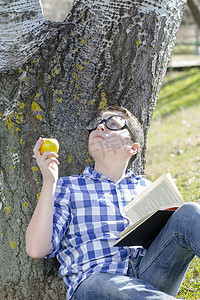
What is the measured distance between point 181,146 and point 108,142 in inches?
165

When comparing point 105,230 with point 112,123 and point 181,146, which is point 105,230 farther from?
point 181,146

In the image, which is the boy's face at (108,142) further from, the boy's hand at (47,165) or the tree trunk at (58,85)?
the boy's hand at (47,165)

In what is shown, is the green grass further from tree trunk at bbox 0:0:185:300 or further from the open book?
tree trunk at bbox 0:0:185:300

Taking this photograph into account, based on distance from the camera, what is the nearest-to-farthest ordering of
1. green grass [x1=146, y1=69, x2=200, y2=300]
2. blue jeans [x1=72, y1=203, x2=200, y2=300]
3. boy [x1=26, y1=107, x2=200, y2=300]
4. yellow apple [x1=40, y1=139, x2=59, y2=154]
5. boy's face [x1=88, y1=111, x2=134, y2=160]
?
blue jeans [x1=72, y1=203, x2=200, y2=300] → boy [x1=26, y1=107, x2=200, y2=300] → yellow apple [x1=40, y1=139, x2=59, y2=154] → boy's face [x1=88, y1=111, x2=134, y2=160] → green grass [x1=146, y1=69, x2=200, y2=300]

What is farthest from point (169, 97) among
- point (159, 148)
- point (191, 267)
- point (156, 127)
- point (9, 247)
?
point (9, 247)

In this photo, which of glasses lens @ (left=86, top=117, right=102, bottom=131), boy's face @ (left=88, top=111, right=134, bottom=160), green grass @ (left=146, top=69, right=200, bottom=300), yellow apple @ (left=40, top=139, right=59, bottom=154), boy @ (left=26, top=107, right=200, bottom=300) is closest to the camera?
boy @ (left=26, top=107, right=200, bottom=300)

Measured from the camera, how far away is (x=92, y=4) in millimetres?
2844

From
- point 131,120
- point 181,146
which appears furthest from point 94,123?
point 181,146

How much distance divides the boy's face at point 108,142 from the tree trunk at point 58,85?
22 cm

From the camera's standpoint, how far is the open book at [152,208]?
7.72 ft

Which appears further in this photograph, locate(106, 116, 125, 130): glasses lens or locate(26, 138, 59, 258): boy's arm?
locate(106, 116, 125, 130): glasses lens

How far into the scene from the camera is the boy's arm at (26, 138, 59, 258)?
2.32m

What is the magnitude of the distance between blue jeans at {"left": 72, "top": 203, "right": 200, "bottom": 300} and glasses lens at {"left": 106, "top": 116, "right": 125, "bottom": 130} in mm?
722

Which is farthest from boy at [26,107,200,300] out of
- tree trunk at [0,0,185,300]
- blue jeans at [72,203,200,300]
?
tree trunk at [0,0,185,300]
